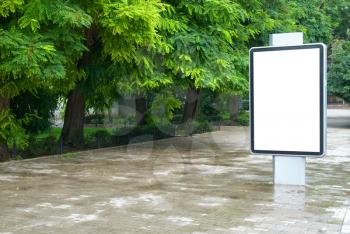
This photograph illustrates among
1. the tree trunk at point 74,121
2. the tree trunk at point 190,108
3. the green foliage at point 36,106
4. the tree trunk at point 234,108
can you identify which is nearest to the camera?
the green foliage at point 36,106

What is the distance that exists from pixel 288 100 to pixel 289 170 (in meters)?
1.60

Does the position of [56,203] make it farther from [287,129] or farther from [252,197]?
[287,129]

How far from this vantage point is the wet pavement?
25.3 feet

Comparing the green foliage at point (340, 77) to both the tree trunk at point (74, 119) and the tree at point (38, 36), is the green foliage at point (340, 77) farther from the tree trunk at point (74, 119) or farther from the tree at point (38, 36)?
the tree at point (38, 36)

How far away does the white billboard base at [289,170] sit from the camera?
37.1ft

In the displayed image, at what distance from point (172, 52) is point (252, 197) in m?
7.78

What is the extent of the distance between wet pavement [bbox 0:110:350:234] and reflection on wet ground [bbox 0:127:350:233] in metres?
0.02

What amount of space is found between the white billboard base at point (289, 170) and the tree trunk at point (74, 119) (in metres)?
10.1

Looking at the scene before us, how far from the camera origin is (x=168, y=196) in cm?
1000

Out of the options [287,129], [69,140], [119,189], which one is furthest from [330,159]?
[69,140]

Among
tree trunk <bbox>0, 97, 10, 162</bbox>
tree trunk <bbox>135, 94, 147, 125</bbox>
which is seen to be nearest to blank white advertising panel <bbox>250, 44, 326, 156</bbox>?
tree trunk <bbox>0, 97, 10, 162</bbox>

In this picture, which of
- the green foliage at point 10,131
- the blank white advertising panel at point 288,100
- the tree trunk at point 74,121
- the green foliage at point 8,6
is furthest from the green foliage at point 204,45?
the green foliage at point 8,6

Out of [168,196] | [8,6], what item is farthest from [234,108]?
[168,196]

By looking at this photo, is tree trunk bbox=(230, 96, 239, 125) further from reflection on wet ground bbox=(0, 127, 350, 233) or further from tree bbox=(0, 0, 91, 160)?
tree bbox=(0, 0, 91, 160)
